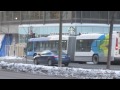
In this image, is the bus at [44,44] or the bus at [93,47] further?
the bus at [44,44]

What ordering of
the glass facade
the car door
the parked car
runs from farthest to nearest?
the glass facade → the car door → the parked car

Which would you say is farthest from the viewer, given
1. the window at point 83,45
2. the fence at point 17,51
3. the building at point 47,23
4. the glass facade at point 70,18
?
the building at point 47,23

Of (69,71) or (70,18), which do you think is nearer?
(69,71)

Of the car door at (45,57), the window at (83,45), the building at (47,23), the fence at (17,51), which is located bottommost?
the fence at (17,51)

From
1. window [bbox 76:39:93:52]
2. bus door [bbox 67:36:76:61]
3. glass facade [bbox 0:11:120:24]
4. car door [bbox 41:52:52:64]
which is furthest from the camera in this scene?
glass facade [bbox 0:11:120:24]

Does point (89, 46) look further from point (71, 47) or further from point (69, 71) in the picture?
point (69, 71)

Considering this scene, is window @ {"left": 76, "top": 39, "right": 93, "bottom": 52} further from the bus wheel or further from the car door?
the car door

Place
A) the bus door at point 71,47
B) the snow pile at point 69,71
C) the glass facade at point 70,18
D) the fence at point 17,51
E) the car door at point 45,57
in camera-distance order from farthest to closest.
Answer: the glass facade at point 70,18 → the fence at point 17,51 → the bus door at point 71,47 → the car door at point 45,57 → the snow pile at point 69,71

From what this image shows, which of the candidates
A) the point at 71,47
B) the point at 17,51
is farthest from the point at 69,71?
the point at 17,51

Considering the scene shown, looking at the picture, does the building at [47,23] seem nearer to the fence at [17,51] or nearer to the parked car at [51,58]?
the fence at [17,51]

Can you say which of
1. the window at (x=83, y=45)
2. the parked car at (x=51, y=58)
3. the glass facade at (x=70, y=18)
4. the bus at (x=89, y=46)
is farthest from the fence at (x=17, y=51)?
the parked car at (x=51, y=58)

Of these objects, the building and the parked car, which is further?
the building

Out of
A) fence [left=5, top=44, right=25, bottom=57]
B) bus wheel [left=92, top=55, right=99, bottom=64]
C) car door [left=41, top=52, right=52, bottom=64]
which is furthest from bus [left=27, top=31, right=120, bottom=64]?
fence [left=5, top=44, right=25, bottom=57]

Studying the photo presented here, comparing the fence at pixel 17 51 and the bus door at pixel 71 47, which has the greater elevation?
the bus door at pixel 71 47
